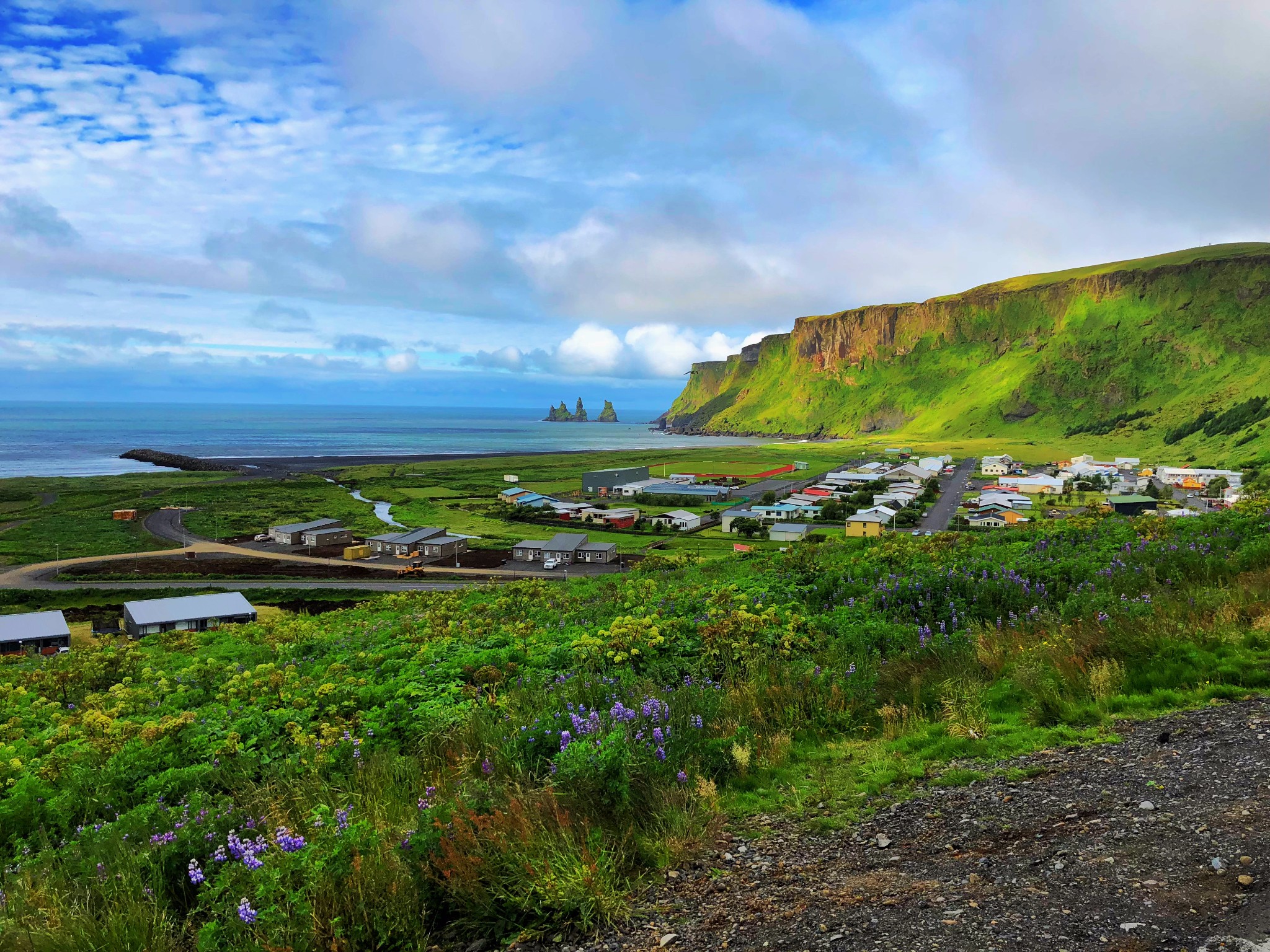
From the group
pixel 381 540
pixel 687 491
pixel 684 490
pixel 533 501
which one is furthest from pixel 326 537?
pixel 684 490

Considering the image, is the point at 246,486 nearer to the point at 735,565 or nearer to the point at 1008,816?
the point at 735,565

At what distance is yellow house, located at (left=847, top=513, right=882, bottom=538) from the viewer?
5697cm

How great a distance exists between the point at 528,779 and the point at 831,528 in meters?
59.5

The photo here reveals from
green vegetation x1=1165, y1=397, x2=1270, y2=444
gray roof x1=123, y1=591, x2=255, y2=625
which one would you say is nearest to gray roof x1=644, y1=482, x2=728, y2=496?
gray roof x1=123, y1=591, x2=255, y2=625

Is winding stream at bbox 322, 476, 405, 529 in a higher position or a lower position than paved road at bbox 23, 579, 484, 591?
higher

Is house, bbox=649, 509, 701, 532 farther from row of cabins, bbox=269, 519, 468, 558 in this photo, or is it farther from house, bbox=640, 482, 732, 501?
row of cabins, bbox=269, 519, 468, 558

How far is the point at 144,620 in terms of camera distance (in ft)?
102

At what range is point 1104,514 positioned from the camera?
14.0 m

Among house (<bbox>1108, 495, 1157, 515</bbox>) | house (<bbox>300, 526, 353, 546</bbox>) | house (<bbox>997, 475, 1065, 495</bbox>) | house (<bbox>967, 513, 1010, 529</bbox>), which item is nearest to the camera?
house (<bbox>1108, 495, 1157, 515</bbox>)

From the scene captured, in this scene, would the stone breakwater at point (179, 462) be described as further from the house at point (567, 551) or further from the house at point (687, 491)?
the house at point (567, 551)

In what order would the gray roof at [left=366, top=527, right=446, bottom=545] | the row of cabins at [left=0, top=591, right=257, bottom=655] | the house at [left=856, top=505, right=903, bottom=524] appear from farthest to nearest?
the house at [left=856, top=505, right=903, bottom=524]
the gray roof at [left=366, top=527, right=446, bottom=545]
the row of cabins at [left=0, top=591, right=257, bottom=655]

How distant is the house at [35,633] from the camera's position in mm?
28547

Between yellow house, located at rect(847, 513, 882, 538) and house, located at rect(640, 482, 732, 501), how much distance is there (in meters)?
27.6

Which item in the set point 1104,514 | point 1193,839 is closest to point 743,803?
point 1193,839
